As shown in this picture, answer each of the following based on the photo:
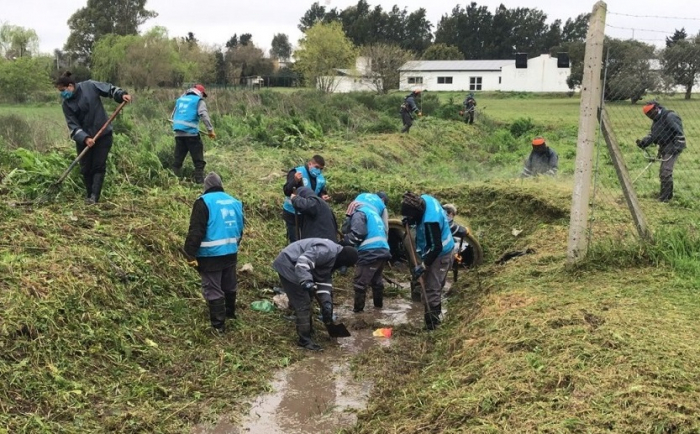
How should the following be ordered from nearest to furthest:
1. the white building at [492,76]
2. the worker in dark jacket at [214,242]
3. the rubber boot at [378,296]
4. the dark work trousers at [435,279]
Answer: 1. the worker in dark jacket at [214,242]
2. the dark work trousers at [435,279]
3. the rubber boot at [378,296]
4. the white building at [492,76]

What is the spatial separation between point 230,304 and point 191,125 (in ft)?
13.7

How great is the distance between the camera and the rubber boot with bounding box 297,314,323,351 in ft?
21.3

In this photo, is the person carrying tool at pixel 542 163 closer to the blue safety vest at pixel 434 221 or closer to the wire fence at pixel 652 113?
the wire fence at pixel 652 113

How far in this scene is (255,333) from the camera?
663 cm

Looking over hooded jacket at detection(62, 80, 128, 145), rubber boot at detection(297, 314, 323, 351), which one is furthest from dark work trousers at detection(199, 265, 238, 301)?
hooded jacket at detection(62, 80, 128, 145)

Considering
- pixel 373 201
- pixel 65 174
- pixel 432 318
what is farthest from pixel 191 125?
pixel 432 318

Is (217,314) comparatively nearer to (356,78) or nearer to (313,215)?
(313,215)

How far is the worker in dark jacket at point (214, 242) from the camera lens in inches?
245

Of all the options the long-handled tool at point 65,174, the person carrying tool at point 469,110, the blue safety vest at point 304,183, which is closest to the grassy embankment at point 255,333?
the long-handled tool at point 65,174

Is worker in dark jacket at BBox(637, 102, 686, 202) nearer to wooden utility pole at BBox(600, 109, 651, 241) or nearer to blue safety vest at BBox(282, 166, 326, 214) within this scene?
wooden utility pole at BBox(600, 109, 651, 241)

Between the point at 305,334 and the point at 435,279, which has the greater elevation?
the point at 435,279

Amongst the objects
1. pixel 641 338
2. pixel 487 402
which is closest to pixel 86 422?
pixel 487 402

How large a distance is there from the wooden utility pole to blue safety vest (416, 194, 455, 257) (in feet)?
A: 6.21

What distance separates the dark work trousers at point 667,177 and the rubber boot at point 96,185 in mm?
8558
